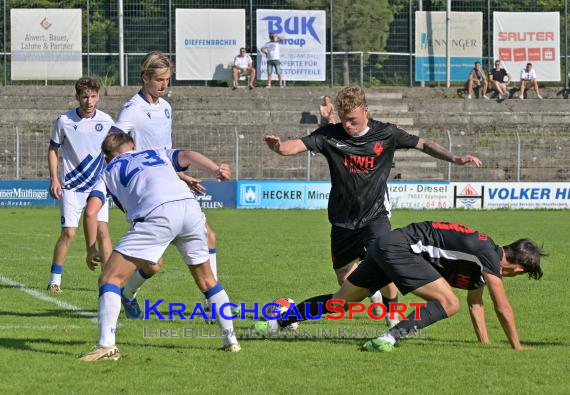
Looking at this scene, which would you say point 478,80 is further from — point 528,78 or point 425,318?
point 425,318

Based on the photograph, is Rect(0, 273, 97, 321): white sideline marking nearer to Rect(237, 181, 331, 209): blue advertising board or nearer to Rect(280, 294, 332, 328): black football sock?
Rect(280, 294, 332, 328): black football sock

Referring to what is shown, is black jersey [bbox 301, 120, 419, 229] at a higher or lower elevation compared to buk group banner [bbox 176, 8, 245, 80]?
lower

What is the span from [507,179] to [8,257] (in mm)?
18186

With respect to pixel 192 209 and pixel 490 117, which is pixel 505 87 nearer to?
pixel 490 117

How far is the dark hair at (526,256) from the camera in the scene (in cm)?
752

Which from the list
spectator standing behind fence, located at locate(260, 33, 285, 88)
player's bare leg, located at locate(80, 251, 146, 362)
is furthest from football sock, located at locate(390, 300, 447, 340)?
spectator standing behind fence, located at locate(260, 33, 285, 88)

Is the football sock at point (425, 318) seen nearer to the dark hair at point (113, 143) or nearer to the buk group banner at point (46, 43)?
the dark hair at point (113, 143)

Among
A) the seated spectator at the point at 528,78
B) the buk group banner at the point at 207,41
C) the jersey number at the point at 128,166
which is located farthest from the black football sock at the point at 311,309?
the seated spectator at the point at 528,78

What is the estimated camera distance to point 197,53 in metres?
36.8

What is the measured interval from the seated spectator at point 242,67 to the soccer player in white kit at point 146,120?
26.5m

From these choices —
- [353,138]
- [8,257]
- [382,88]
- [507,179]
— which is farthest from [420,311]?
[382,88]

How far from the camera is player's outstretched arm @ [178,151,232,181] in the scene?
730 centimetres

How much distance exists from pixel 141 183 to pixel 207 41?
30.3m

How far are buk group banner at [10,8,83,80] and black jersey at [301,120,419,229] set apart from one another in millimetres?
29170
